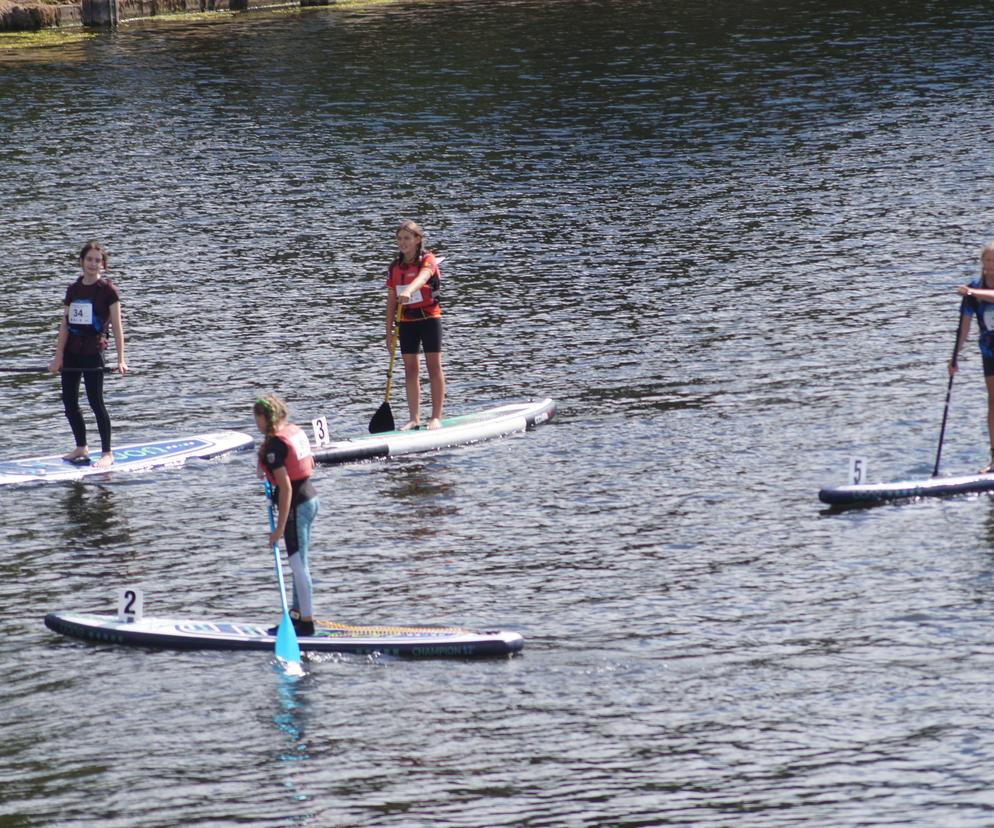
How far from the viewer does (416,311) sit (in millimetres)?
18750

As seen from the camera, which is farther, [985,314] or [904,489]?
[985,314]

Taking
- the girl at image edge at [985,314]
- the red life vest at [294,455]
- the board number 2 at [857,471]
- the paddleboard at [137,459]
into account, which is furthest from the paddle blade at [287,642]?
the girl at image edge at [985,314]

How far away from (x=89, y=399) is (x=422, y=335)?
12.8 ft

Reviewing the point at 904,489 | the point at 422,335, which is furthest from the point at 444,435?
the point at 904,489

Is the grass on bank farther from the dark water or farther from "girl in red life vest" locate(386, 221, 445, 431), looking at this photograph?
"girl in red life vest" locate(386, 221, 445, 431)

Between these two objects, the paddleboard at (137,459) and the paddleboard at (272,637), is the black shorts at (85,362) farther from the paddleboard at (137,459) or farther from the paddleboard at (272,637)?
the paddleboard at (272,637)

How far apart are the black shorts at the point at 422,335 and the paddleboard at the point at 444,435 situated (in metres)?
0.91

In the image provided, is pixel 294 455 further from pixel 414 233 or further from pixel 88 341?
pixel 414 233

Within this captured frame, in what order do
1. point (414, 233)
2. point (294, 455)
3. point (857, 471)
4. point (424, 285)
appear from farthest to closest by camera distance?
1. point (424, 285)
2. point (414, 233)
3. point (857, 471)
4. point (294, 455)

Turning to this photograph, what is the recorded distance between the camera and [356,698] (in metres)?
12.3

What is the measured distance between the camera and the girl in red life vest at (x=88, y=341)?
17.2 metres

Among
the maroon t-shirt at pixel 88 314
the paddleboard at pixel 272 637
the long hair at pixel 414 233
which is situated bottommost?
the paddleboard at pixel 272 637

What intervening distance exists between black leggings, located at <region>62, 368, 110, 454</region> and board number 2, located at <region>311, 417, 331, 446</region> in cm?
230

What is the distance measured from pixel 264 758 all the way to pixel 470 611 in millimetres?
2840
